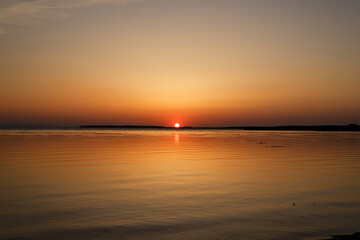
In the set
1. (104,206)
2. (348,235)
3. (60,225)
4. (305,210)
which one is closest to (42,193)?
(104,206)

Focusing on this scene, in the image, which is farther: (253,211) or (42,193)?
(42,193)

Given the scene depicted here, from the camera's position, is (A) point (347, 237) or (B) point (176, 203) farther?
(B) point (176, 203)

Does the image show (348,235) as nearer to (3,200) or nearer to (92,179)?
(3,200)

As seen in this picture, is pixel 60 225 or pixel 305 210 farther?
pixel 305 210

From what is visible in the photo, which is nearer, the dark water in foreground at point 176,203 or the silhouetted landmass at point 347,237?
the silhouetted landmass at point 347,237

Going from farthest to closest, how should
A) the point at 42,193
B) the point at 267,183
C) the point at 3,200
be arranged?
the point at 267,183
the point at 42,193
the point at 3,200

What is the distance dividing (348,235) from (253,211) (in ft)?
11.5

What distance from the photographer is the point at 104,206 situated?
511 inches

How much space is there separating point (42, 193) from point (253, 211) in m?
8.84

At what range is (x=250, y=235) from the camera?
9789 millimetres

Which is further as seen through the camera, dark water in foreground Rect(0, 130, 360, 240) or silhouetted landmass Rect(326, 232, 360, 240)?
dark water in foreground Rect(0, 130, 360, 240)

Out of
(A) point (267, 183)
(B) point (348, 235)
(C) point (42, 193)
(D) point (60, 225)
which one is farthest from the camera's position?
(A) point (267, 183)

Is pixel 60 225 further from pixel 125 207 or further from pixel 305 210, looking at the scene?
pixel 305 210

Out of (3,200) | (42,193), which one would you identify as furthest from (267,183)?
(3,200)
